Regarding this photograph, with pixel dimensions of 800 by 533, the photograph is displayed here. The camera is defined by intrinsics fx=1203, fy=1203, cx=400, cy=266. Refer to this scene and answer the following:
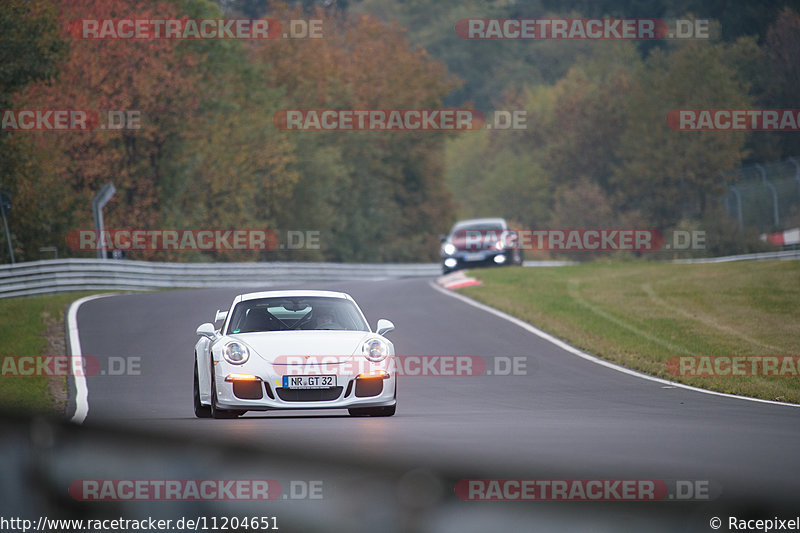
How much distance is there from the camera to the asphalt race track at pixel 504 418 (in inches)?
281

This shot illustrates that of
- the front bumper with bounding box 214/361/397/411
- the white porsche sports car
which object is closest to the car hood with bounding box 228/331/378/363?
the white porsche sports car

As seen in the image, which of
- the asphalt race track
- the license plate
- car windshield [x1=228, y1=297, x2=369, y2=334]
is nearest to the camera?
the asphalt race track

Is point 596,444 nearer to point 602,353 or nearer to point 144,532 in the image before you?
point 144,532

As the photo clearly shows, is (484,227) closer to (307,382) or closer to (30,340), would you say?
(30,340)

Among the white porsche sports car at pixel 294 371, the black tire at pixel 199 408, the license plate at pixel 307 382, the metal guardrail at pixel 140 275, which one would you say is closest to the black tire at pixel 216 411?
the white porsche sports car at pixel 294 371

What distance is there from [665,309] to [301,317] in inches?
610

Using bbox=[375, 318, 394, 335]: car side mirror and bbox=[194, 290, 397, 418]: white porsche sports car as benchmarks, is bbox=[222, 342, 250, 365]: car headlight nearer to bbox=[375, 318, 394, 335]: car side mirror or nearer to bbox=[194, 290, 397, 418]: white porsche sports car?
bbox=[194, 290, 397, 418]: white porsche sports car

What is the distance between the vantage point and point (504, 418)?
36.9 feet

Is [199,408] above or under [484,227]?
under

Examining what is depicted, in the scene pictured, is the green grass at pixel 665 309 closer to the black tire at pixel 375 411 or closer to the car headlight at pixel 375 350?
the black tire at pixel 375 411

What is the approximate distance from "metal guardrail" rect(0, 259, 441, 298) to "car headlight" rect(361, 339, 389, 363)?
21116 mm

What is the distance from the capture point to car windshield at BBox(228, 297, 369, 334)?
40.3 feet

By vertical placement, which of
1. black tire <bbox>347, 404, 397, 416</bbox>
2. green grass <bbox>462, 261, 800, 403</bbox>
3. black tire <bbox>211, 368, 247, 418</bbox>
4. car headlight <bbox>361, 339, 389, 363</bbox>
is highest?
car headlight <bbox>361, 339, 389, 363</bbox>

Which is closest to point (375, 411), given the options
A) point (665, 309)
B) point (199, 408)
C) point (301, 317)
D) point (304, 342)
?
point (304, 342)
